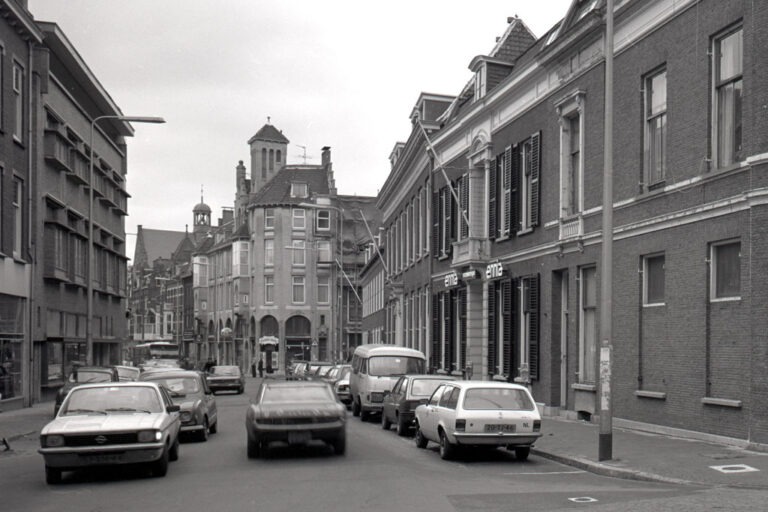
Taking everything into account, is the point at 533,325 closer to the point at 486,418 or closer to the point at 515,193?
the point at 515,193

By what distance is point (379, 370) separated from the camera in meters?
26.6

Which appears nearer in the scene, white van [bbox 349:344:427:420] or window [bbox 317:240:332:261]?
white van [bbox 349:344:427:420]

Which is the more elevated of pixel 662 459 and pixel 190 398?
pixel 190 398

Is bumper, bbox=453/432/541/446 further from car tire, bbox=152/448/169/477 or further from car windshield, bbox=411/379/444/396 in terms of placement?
car windshield, bbox=411/379/444/396

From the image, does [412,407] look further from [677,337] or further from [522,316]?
[522,316]

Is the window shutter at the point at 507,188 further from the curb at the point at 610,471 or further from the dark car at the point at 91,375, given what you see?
the curb at the point at 610,471

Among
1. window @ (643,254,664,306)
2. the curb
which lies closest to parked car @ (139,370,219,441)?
the curb

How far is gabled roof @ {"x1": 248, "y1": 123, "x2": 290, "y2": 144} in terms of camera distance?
10306 cm

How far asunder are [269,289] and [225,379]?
42.9 m

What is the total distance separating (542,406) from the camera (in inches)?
1011

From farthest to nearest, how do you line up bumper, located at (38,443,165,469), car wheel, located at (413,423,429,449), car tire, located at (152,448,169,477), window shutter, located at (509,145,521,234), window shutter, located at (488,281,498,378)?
window shutter, located at (488,281,498,378), window shutter, located at (509,145,521,234), car wheel, located at (413,423,429,449), car tire, located at (152,448,169,477), bumper, located at (38,443,165,469)

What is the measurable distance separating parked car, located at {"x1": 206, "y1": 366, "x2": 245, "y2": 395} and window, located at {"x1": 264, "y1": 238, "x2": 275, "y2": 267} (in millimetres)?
42149

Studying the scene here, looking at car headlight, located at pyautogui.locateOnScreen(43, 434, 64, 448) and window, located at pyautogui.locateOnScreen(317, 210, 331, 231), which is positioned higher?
window, located at pyautogui.locateOnScreen(317, 210, 331, 231)

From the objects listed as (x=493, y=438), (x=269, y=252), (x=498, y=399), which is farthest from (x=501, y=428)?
(x=269, y=252)
